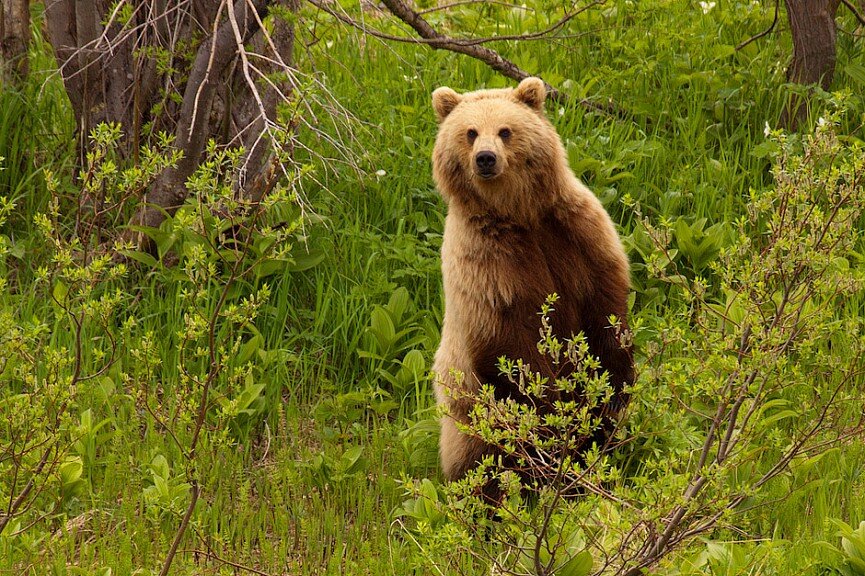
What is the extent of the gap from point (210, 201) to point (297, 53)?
4.02m

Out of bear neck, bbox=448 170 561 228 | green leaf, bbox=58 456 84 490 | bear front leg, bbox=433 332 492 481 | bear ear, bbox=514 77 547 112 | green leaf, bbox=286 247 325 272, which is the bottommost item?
green leaf, bbox=58 456 84 490

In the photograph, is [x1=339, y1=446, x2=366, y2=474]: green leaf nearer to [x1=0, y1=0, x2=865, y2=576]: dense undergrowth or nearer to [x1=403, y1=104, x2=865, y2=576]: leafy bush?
[x1=0, y1=0, x2=865, y2=576]: dense undergrowth

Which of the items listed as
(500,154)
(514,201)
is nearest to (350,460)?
(514,201)

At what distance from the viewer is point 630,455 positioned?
15.6 feet

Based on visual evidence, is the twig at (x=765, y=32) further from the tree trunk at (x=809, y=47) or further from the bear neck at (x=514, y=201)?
the bear neck at (x=514, y=201)

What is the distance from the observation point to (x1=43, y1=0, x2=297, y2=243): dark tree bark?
550cm

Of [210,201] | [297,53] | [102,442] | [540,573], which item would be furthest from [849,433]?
[297,53]

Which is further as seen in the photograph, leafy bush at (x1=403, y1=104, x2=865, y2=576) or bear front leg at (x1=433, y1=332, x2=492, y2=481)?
bear front leg at (x1=433, y1=332, x2=492, y2=481)

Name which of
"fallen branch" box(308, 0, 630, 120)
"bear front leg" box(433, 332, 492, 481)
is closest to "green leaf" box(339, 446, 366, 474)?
"bear front leg" box(433, 332, 492, 481)

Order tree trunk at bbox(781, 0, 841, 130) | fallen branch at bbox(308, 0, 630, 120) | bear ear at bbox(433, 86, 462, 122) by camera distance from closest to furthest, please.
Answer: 1. bear ear at bbox(433, 86, 462, 122)
2. fallen branch at bbox(308, 0, 630, 120)
3. tree trunk at bbox(781, 0, 841, 130)

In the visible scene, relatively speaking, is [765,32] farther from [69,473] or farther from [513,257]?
[69,473]

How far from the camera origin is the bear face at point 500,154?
14.9ft

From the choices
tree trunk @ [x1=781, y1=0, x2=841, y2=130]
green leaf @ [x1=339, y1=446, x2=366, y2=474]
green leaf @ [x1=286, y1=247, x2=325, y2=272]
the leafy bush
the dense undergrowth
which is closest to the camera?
the leafy bush

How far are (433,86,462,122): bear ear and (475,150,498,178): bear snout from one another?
480mm
